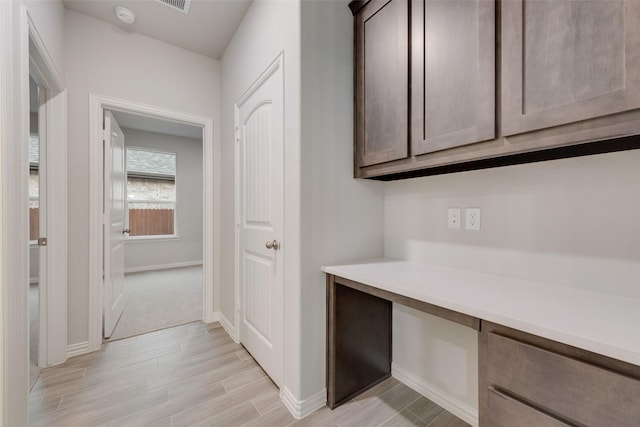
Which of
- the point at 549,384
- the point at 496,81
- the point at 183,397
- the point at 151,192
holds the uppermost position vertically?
the point at 496,81

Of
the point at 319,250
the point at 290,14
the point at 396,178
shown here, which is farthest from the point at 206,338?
the point at 290,14

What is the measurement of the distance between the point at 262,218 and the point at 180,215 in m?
4.30

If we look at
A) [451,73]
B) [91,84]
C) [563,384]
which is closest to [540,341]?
[563,384]

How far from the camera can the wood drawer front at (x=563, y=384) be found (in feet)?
2.00

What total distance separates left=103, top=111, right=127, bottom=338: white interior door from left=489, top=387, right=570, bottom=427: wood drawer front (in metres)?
2.83

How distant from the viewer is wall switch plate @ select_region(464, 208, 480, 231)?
135 cm

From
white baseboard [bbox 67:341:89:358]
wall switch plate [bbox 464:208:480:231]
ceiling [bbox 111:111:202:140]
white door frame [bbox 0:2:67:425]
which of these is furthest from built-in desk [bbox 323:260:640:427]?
ceiling [bbox 111:111:202:140]

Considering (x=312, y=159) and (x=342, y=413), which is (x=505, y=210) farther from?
(x=342, y=413)

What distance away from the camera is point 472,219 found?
137 centimetres

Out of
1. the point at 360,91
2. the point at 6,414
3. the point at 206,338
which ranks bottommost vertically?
the point at 206,338

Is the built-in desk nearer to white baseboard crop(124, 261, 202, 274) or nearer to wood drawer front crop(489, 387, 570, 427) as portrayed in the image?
wood drawer front crop(489, 387, 570, 427)

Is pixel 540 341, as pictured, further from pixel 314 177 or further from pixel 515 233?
Answer: pixel 314 177

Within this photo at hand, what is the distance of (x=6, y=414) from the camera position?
42.8 inches

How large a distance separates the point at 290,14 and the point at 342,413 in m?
2.29
